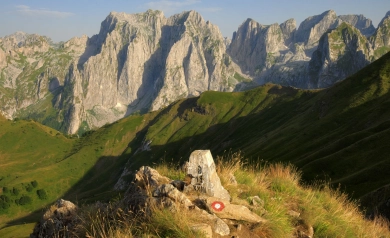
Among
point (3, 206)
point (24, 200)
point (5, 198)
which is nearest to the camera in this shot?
point (3, 206)

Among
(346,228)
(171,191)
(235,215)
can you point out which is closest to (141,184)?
(171,191)

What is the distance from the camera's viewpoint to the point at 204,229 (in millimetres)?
9523

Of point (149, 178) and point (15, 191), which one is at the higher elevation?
point (149, 178)

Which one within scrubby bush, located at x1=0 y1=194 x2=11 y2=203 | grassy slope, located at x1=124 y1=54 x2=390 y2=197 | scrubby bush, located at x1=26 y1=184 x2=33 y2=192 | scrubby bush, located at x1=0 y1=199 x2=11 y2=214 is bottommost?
scrubby bush, located at x1=0 y1=199 x2=11 y2=214

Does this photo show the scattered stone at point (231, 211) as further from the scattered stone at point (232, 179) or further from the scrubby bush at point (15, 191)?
the scrubby bush at point (15, 191)

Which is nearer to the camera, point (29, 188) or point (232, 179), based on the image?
point (232, 179)

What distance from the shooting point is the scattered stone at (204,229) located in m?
9.36

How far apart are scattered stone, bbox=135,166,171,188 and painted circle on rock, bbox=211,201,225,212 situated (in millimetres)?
2938

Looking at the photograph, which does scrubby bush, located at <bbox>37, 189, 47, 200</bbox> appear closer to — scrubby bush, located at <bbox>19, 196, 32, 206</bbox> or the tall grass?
scrubby bush, located at <bbox>19, 196, 32, 206</bbox>

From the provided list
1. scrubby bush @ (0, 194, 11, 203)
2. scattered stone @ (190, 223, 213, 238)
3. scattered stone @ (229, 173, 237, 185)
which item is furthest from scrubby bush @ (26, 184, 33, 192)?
scattered stone @ (190, 223, 213, 238)

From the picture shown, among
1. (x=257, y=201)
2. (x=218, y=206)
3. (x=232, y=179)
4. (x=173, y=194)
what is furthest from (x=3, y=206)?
(x=218, y=206)

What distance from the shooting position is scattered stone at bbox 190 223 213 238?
936cm

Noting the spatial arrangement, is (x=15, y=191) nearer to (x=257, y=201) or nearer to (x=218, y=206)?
(x=257, y=201)

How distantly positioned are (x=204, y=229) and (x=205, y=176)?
297 cm
